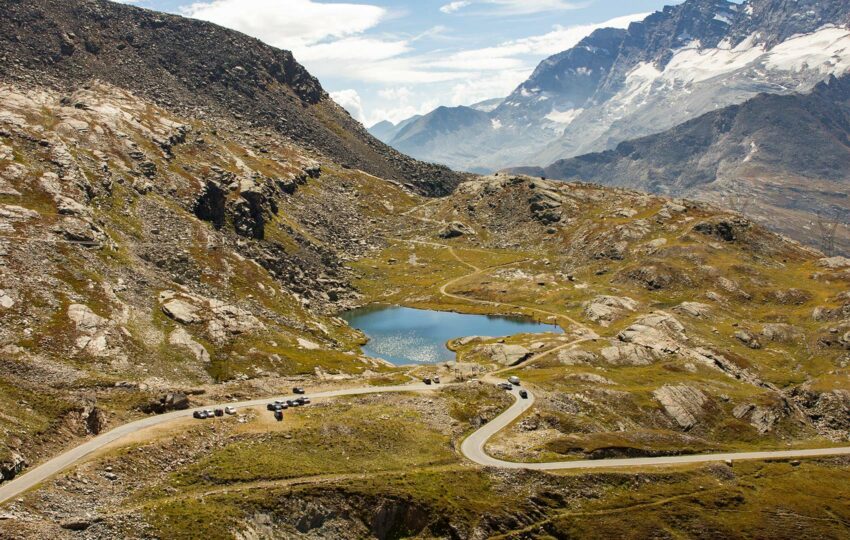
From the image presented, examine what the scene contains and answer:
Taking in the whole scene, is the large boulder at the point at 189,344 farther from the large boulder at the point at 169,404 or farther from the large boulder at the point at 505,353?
the large boulder at the point at 505,353

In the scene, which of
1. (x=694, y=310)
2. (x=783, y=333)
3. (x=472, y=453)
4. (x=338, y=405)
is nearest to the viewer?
(x=472, y=453)

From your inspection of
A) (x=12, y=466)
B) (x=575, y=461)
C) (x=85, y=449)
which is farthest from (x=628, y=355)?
(x=12, y=466)

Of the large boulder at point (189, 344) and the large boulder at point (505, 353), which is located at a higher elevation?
the large boulder at point (189, 344)

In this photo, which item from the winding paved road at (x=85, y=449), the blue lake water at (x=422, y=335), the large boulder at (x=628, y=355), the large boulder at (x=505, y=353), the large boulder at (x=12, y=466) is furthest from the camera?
the blue lake water at (x=422, y=335)

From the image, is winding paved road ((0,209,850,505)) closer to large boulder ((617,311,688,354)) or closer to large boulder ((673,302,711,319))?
large boulder ((617,311,688,354))

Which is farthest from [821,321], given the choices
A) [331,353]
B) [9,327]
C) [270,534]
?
[9,327]

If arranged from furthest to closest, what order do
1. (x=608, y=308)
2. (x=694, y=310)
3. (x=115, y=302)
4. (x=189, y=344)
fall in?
(x=608, y=308) < (x=694, y=310) < (x=115, y=302) < (x=189, y=344)

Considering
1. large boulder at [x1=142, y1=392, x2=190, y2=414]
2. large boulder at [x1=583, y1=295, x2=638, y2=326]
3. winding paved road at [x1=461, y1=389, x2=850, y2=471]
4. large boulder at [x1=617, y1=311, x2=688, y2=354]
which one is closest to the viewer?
large boulder at [x1=142, y1=392, x2=190, y2=414]

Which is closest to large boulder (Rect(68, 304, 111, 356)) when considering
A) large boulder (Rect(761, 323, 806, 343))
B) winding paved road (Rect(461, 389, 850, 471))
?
winding paved road (Rect(461, 389, 850, 471))

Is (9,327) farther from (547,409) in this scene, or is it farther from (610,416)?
(610,416)

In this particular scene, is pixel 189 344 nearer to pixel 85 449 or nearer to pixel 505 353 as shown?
pixel 85 449

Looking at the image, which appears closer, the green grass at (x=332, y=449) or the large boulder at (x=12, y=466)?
the large boulder at (x=12, y=466)

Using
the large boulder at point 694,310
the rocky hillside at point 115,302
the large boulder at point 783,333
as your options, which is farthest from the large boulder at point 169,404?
the large boulder at point 783,333
